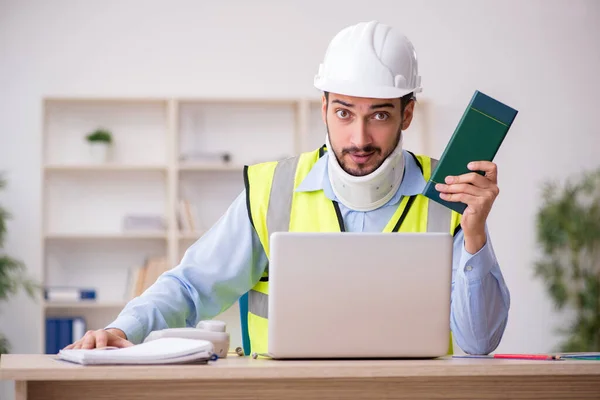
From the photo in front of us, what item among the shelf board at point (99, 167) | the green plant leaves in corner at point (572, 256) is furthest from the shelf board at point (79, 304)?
the green plant leaves in corner at point (572, 256)

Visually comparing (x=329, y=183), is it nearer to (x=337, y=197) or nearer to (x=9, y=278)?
(x=337, y=197)

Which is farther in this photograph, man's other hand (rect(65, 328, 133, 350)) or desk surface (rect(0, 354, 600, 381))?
man's other hand (rect(65, 328, 133, 350))

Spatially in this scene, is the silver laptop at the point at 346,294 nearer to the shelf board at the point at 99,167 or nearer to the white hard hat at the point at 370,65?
the white hard hat at the point at 370,65

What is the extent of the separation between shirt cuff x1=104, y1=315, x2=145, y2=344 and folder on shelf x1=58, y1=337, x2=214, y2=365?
0.37 meters

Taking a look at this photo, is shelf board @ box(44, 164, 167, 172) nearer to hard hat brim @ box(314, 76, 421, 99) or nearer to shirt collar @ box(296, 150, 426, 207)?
shirt collar @ box(296, 150, 426, 207)

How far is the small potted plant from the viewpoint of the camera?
5699 millimetres

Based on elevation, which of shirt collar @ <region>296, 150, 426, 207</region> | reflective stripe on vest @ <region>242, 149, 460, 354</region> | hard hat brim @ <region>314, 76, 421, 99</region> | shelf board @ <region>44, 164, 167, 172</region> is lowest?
reflective stripe on vest @ <region>242, 149, 460, 354</region>

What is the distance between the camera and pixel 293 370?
4.86 feet

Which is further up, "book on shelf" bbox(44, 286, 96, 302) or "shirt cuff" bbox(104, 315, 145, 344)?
"shirt cuff" bbox(104, 315, 145, 344)

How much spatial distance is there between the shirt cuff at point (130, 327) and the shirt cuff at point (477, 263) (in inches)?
28.8

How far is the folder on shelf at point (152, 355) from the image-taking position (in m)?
1.52

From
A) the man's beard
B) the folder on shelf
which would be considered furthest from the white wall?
the folder on shelf

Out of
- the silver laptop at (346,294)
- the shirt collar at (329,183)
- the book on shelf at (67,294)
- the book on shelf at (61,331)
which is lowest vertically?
the book on shelf at (61,331)

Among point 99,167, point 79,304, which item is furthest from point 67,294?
point 99,167
